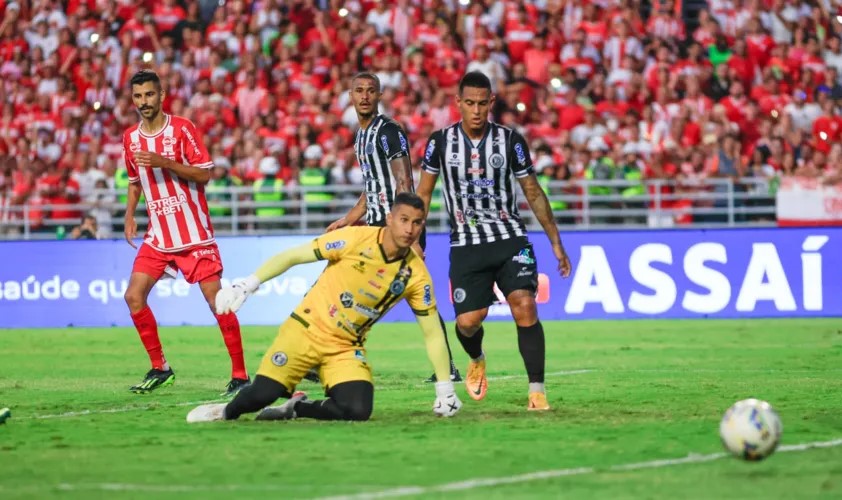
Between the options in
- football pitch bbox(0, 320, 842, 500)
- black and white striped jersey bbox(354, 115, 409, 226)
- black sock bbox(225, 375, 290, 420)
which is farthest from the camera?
black and white striped jersey bbox(354, 115, 409, 226)

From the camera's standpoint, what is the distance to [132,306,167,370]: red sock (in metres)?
12.3

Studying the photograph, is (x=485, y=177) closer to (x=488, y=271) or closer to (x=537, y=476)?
(x=488, y=271)

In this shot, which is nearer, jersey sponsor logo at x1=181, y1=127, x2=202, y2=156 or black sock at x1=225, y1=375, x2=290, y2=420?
black sock at x1=225, y1=375, x2=290, y2=420

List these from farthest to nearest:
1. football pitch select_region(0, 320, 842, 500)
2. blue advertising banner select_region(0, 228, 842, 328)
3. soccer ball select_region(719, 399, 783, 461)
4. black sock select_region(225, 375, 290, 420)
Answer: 1. blue advertising banner select_region(0, 228, 842, 328)
2. black sock select_region(225, 375, 290, 420)
3. soccer ball select_region(719, 399, 783, 461)
4. football pitch select_region(0, 320, 842, 500)

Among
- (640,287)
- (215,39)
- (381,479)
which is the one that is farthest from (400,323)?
(381,479)

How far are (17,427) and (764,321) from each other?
12.4 metres

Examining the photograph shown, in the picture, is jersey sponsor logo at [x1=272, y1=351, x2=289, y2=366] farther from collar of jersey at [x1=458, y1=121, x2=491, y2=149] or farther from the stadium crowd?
the stadium crowd

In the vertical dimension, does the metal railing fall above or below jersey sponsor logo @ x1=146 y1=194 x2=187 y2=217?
below

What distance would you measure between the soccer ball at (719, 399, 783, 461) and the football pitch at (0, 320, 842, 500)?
0.25 feet

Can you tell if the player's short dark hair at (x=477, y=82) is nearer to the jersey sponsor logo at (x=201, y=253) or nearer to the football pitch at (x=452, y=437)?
the football pitch at (x=452, y=437)

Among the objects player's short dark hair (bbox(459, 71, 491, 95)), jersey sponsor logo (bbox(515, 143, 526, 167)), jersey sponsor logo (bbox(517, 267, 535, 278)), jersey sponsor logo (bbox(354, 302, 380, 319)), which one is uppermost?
player's short dark hair (bbox(459, 71, 491, 95))

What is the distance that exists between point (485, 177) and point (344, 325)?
1644 millimetres

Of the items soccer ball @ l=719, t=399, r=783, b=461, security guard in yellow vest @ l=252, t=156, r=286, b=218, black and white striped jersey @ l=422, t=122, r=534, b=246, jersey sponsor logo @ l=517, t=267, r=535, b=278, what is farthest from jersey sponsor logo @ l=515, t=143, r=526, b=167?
security guard in yellow vest @ l=252, t=156, r=286, b=218

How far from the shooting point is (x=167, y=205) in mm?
12250
